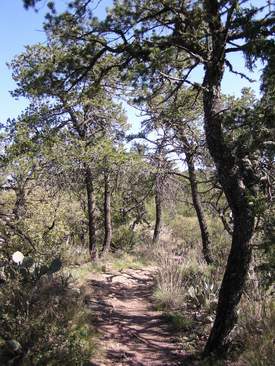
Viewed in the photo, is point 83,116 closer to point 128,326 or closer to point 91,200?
point 91,200

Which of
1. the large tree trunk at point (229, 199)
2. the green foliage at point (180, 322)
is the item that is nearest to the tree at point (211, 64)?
the large tree trunk at point (229, 199)

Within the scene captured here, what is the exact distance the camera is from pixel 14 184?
1515cm

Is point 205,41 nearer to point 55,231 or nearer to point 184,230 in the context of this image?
point 55,231

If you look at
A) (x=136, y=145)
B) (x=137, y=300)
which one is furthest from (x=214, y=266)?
(x=136, y=145)

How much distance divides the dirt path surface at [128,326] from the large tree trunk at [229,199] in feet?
3.26

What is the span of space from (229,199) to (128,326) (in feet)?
11.1

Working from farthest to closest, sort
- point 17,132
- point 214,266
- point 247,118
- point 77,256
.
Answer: point 77,256 → point 17,132 → point 214,266 → point 247,118

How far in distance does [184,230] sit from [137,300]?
571 inches

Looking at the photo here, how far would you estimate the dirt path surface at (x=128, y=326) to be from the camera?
243 inches

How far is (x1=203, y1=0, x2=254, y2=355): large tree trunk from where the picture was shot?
548 centimetres

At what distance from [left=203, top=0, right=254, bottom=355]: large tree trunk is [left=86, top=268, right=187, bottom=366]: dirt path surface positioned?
993 mm

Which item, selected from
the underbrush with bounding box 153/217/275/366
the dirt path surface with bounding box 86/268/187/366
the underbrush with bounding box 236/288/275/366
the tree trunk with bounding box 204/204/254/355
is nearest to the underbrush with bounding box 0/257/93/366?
the dirt path surface with bounding box 86/268/187/366

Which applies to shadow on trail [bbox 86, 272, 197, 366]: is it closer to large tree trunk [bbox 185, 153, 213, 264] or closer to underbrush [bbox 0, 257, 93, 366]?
underbrush [bbox 0, 257, 93, 366]

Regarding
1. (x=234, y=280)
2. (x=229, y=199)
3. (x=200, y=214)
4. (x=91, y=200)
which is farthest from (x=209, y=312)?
(x=91, y=200)
